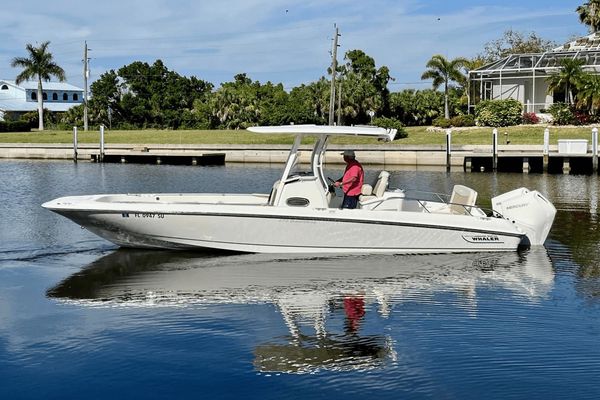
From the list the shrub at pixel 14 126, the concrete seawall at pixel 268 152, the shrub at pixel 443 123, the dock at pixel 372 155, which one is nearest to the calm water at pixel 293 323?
the dock at pixel 372 155

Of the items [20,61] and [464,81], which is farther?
[20,61]

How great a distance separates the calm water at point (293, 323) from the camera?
884 centimetres

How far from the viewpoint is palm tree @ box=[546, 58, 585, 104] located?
5066 centimetres

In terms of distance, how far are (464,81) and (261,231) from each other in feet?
172

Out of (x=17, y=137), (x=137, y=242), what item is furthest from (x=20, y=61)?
(x=137, y=242)

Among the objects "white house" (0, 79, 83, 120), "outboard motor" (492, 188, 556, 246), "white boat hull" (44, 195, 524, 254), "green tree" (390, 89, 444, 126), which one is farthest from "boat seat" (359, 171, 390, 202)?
"white house" (0, 79, 83, 120)

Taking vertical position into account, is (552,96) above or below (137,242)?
above

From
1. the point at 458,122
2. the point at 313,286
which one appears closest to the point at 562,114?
the point at 458,122

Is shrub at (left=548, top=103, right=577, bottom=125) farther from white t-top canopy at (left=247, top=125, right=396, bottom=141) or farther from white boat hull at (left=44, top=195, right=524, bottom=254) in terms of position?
white t-top canopy at (left=247, top=125, right=396, bottom=141)

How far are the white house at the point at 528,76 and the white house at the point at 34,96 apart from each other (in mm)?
58744

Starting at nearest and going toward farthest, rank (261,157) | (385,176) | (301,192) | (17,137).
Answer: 1. (301,192)
2. (385,176)
3. (261,157)
4. (17,137)

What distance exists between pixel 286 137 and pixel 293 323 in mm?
41588

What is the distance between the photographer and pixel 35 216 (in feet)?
68.9

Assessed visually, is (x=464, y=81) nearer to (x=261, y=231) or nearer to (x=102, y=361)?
(x=261, y=231)
